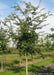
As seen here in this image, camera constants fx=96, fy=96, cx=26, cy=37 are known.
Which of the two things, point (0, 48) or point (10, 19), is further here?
point (0, 48)

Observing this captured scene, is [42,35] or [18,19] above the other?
[18,19]

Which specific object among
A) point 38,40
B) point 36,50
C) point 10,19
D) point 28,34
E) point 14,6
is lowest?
point 36,50

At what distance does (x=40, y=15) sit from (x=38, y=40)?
2.14 meters

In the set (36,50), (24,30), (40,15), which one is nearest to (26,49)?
(36,50)

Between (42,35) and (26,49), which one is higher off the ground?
(42,35)

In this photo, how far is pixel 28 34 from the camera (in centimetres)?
811

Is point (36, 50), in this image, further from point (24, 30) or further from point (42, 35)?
point (24, 30)

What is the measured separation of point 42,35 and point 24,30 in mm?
1595

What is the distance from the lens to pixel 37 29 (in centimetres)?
835

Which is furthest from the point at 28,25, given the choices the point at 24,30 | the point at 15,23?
the point at 15,23

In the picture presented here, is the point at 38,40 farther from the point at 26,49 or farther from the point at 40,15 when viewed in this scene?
the point at 40,15

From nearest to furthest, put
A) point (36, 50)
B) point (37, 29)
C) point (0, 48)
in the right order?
point (36, 50) → point (37, 29) → point (0, 48)

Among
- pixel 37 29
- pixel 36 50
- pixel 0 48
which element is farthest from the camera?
pixel 0 48

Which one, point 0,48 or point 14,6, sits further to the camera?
point 0,48
